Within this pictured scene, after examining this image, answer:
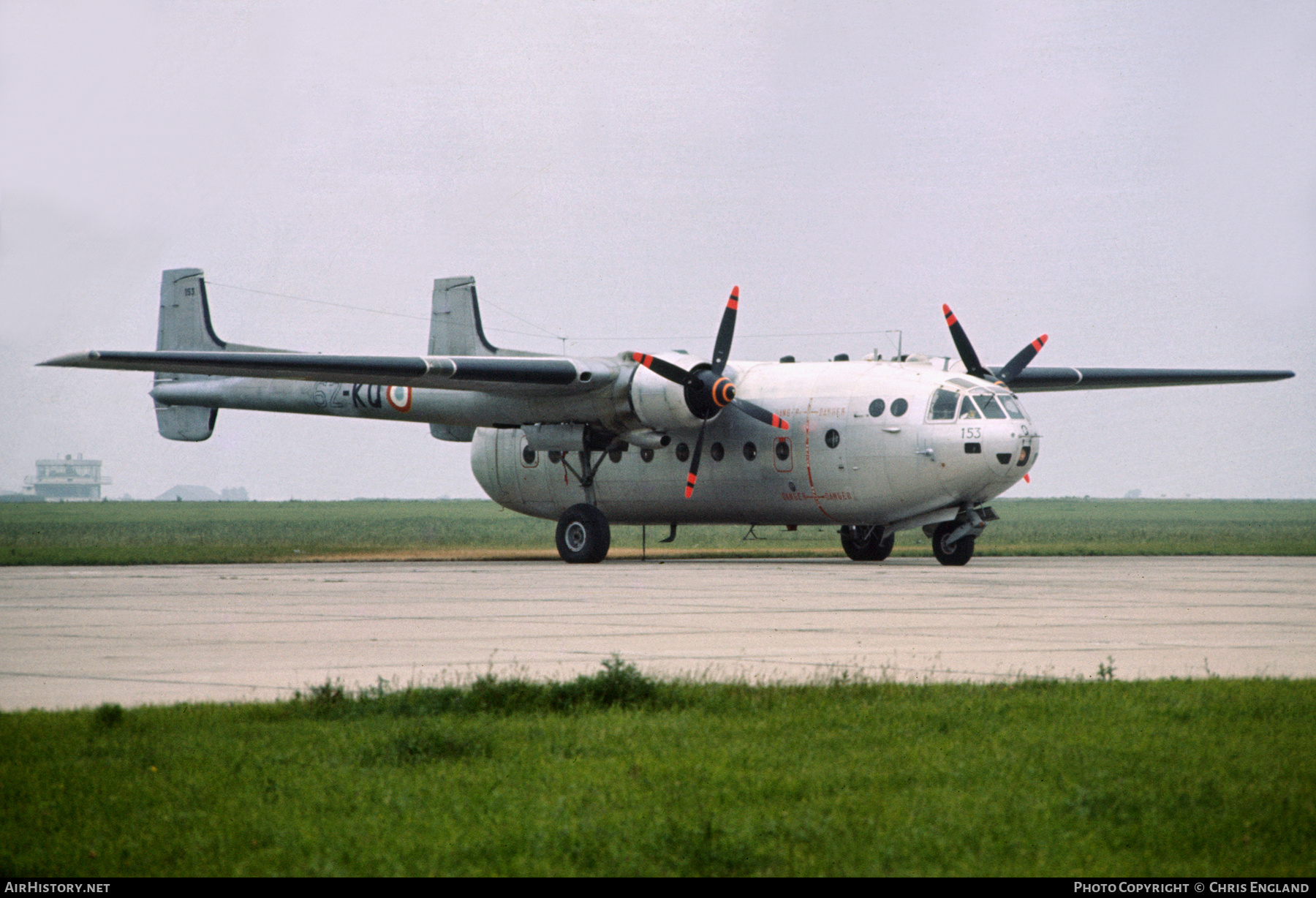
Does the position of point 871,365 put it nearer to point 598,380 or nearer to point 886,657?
point 598,380

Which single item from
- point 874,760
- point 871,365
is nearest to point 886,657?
point 874,760

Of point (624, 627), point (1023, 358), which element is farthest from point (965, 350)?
point (624, 627)

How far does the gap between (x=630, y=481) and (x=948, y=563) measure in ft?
25.4

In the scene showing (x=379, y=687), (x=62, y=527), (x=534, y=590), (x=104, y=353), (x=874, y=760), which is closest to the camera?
(x=874, y=760)

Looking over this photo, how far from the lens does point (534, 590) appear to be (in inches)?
789

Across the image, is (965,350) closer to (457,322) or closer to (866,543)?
(866,543)

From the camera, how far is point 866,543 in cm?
3077

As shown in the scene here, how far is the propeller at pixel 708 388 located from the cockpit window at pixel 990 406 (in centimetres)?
394

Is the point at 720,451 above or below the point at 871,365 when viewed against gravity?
below

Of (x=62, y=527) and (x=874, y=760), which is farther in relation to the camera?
(x=62, y=527)

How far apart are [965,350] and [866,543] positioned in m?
4.81

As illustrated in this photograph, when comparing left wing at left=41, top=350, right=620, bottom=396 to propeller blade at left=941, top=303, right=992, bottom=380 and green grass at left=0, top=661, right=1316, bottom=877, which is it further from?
green grass at left=0, top=661, right=1316, bottom=877

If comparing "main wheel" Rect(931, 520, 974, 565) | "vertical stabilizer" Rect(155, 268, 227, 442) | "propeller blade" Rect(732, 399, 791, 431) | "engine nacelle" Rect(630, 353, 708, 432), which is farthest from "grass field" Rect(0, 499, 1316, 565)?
"main wheel" Rect(931, 520, 974, 565)

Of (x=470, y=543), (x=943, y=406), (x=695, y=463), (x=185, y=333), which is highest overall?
(x=185, y=333)
